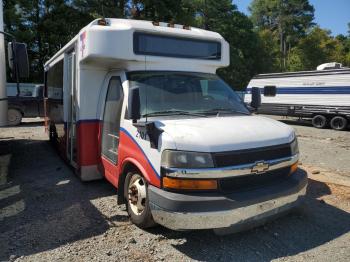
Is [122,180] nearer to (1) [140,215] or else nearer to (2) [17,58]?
(1) [140,215]

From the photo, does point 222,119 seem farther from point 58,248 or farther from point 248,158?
point 58,248

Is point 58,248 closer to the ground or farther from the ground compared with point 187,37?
closer to the ground

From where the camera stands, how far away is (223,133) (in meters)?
3.80

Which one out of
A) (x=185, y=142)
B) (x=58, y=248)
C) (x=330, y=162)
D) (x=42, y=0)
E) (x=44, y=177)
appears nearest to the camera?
(x=185, y=142)

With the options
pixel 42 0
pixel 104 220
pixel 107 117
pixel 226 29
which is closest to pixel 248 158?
pixel 104 220

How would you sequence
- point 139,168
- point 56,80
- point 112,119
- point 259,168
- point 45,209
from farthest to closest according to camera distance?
point 56,80 → point 112,119 → point 45,209 → point 139,168 → point 259,168

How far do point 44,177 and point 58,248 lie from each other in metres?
3.22

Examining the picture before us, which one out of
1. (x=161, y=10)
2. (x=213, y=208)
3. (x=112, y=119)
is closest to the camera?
(x=213, y=208)

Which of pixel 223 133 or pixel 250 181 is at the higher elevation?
pixel 223 133

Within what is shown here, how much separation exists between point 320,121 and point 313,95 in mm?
1390

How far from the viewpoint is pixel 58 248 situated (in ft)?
13.0

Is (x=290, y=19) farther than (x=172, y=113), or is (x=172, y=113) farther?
(x=290, y=19)

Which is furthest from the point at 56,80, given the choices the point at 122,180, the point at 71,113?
the point at 122,180

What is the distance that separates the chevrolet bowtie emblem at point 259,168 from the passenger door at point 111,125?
2.07 meters
